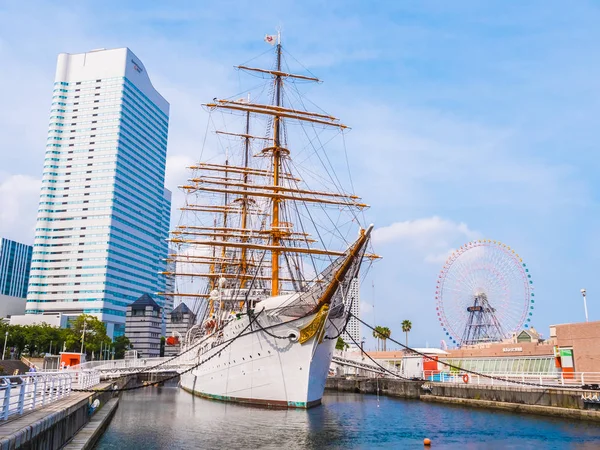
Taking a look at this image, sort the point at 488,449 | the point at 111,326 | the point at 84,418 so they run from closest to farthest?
1. the point at 488,449
2. the point at 84,418
3. the point at 111,326

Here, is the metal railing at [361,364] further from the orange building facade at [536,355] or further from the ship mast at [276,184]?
the ship mast at [276,184]

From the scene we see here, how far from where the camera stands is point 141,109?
14050 cm

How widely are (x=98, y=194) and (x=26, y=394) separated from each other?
119m

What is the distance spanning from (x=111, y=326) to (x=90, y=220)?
84.8ft

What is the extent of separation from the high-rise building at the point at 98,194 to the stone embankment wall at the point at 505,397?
88381 millimetres

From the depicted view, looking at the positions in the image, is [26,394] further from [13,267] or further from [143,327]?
[13,267]

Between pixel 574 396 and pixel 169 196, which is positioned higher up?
pixel 169 196

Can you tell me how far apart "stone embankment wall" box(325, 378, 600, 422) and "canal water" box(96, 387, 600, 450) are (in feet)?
2.77

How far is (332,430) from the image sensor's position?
81.6 ft

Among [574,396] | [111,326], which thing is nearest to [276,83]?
[574,396]

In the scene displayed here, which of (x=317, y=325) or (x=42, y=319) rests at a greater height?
(x=42, y=319)

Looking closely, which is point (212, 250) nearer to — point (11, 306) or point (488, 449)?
point (488, 449)

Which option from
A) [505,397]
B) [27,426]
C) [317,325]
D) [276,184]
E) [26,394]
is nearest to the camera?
[27,426]

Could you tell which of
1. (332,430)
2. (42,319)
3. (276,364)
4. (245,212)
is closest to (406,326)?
(245,212)
